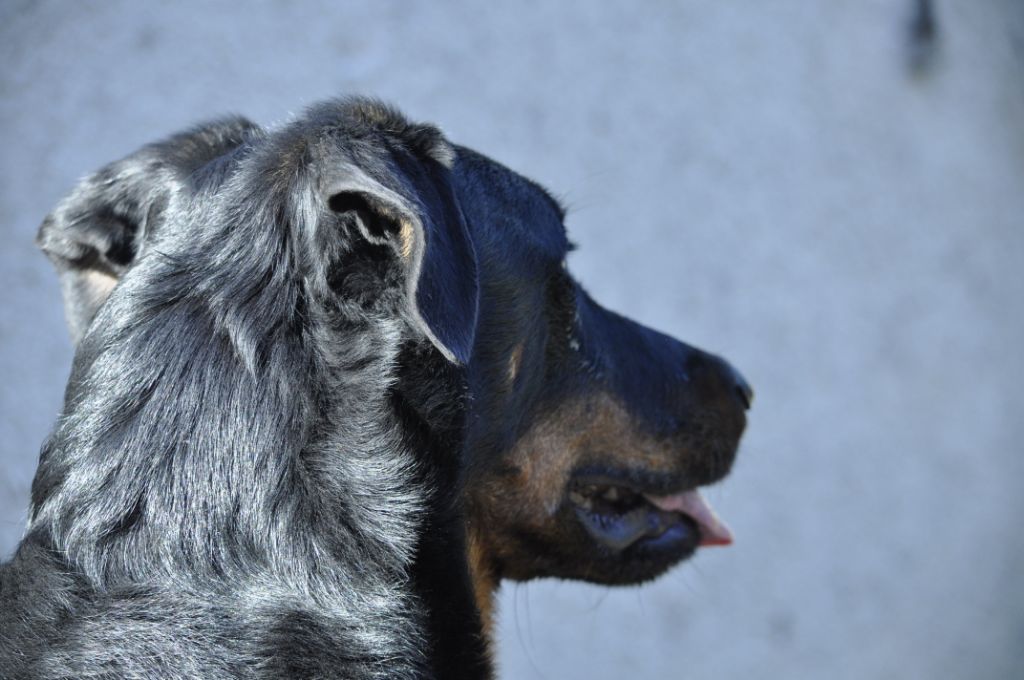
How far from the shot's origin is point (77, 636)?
195cm

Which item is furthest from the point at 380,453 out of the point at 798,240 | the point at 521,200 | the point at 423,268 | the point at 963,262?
the point at 963,262

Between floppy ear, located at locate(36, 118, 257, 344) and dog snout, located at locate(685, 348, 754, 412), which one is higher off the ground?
floppy ear, located at locate(36, 118, 257, 344)

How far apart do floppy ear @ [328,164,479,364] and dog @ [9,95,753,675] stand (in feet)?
1.05

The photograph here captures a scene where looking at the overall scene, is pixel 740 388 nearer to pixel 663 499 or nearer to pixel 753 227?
pixel 663 499

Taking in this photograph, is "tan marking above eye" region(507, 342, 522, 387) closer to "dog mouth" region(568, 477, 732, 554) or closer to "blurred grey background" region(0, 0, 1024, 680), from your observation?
"dog mouth" region(568, 477, 732, 554)

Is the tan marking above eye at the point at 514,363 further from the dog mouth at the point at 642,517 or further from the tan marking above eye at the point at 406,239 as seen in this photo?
the tan marking above eye at the point at 406,239

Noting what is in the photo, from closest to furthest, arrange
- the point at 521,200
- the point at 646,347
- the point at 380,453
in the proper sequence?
the point at 380,453 → the point at 521,200 → the point at 646,347

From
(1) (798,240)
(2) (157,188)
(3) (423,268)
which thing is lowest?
(3) (423,268)

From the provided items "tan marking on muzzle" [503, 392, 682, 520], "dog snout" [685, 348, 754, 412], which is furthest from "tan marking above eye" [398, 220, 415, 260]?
"dog snout" [685, 348, 754, 412]

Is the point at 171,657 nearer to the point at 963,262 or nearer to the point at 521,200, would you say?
the point at 521,200

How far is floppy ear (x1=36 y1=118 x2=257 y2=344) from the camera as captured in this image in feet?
9.29

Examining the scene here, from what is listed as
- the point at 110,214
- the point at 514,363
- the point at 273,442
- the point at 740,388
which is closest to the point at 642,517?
the point at 740,388

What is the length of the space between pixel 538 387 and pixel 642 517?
1.94 ft

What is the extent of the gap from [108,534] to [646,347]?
161 cm
